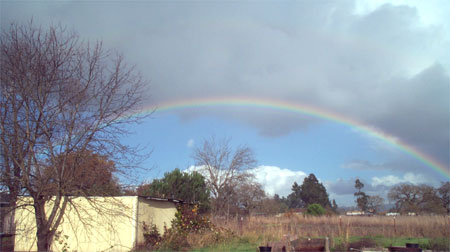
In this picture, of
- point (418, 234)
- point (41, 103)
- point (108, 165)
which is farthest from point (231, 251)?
point (418, 234)

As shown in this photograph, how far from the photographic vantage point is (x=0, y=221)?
24.1 feet

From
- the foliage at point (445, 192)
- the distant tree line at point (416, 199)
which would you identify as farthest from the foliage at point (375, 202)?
the foliage at point (445, 192)

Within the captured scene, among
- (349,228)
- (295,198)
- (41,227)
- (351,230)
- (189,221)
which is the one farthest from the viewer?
(295,198)

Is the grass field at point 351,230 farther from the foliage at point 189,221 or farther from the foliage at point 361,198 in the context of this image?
the foliage at point 361,198

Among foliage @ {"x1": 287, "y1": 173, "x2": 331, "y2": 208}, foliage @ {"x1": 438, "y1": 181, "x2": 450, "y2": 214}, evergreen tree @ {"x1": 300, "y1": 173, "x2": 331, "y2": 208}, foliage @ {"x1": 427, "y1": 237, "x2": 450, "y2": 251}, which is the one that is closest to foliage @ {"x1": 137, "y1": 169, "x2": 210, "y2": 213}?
foliage @ {"x1": 427, "y1": 237, "x2": 450, "y2": 251}

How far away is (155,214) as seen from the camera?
1418 centimetres

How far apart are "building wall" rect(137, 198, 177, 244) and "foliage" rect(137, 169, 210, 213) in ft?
21.2

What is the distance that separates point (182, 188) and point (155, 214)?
8.82 m

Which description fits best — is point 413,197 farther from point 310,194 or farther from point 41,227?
point 41,227

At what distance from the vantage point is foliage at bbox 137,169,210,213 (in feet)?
73.1

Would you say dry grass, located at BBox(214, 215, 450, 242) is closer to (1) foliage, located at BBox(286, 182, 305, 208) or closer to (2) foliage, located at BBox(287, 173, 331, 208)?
(2) foliage, located at BBox(287, 173, 331, 208)

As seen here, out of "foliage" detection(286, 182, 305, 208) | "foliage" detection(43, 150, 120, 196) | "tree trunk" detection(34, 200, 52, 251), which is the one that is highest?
"foliage" detection(43, 150, 120, 196)

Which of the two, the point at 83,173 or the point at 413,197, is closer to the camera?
the point at 83,173

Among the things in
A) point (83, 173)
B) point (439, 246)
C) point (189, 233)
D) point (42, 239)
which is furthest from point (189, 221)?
point (439, 246)
